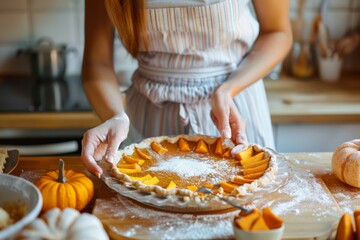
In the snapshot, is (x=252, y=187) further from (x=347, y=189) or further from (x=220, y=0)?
(x=220, y=0)

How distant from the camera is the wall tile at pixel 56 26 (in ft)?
9.01

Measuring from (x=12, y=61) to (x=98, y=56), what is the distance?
1306mm

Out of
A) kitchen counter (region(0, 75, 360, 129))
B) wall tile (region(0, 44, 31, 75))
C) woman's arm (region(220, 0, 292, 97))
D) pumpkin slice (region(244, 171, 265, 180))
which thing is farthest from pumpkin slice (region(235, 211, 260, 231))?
wall tile (region(0, 44, 31, 75))

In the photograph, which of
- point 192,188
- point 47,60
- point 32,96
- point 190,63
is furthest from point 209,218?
point 47,60

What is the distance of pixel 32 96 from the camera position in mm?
2467

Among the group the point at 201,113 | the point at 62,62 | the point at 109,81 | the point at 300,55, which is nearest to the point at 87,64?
the point at 109,81

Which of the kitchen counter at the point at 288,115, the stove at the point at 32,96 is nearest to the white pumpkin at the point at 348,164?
the kitchen counter at the point at 288,115

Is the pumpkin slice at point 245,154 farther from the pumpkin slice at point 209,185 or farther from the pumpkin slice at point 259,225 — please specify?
the pumpkin slice at point 259,225

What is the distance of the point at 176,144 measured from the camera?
1415 mm

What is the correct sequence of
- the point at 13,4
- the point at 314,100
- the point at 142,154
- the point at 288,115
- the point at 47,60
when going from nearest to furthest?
the point at 142,154 → the point at 288,115 → the point at 314,100 → the point at 47,60 → the point at 13,4

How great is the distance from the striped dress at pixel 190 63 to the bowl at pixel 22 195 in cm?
67

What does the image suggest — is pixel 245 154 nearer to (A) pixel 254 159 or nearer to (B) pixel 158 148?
(A) pixel 254 159

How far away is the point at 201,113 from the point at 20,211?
764 millimetres

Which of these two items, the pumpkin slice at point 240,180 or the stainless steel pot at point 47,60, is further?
the stainless steel pot at point 47,60
